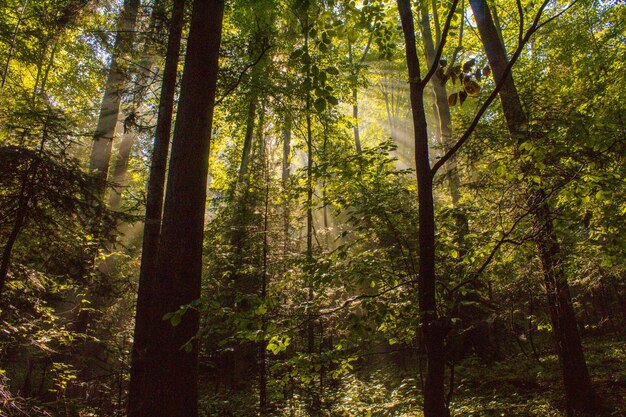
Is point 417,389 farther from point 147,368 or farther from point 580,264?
point 147,368

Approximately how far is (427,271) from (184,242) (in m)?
2.74

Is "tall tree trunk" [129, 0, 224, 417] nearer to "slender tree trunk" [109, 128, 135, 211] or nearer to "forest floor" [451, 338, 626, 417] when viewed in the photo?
"forest floor" [451, 338, 626, 417]

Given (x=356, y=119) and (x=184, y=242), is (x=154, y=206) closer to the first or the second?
(x=184, y=242)

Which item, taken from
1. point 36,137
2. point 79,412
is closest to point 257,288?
point 79,412

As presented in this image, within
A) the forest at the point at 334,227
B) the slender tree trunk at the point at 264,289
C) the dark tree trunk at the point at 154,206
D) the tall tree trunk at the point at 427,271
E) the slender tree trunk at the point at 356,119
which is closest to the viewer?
the tall tree trunk at the point at 427,271

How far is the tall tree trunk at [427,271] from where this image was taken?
2357mm

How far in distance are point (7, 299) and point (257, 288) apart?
5.74 meters

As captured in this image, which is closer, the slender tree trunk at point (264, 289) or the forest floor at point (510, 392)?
the forest floor at point (510, 392)

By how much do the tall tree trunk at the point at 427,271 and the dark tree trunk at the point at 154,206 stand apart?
4.26 meters

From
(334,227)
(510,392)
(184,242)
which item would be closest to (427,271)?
(184,242)

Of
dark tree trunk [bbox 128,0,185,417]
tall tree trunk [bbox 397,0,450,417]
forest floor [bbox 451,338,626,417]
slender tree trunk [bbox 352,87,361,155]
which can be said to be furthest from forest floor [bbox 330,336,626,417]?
slender tree trunk [bbox 352,87,361,155]

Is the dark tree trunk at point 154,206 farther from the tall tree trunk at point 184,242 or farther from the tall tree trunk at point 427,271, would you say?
the tall tree trunk at point 427,271

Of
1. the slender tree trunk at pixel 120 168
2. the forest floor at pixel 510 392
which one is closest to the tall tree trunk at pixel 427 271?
the forest floor at pixel 510 392

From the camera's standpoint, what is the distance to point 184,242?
4.09 metres
